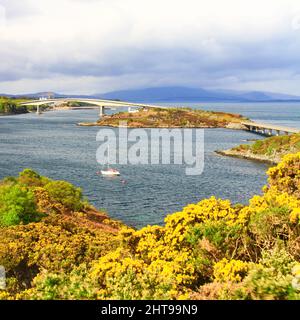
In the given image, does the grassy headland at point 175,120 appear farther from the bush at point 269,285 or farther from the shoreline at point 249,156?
the bush at point 269,285

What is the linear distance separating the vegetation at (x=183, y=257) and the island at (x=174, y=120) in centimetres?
12123

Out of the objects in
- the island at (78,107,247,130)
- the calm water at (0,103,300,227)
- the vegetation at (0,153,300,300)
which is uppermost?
the island at (78,107,247,130)

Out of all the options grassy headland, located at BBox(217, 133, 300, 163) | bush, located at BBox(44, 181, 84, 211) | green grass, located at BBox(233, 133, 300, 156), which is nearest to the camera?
bush, located at BBox(44, 181, 84, 211)

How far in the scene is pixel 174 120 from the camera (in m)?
147

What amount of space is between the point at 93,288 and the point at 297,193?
12.9m

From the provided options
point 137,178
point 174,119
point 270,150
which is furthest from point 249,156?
point 174,119

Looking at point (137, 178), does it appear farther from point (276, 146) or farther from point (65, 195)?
point (276, 146)

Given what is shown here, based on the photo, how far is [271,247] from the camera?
1455cm

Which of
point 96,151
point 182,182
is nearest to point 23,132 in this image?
point 96,151

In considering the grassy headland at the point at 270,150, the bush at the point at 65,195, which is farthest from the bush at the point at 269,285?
the grassy headland at the point at 270,150

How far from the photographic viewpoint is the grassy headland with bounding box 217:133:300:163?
76.9 m

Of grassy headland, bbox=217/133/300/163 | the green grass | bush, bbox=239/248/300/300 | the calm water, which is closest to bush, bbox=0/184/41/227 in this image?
the calm water

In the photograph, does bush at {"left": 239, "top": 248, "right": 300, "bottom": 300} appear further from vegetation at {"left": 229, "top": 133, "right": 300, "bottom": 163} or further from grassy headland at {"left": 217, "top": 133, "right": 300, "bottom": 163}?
vegetation at {"left": 229, "top": 133, "right": 300, "bottom": 163}

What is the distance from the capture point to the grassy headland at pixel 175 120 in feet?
470
